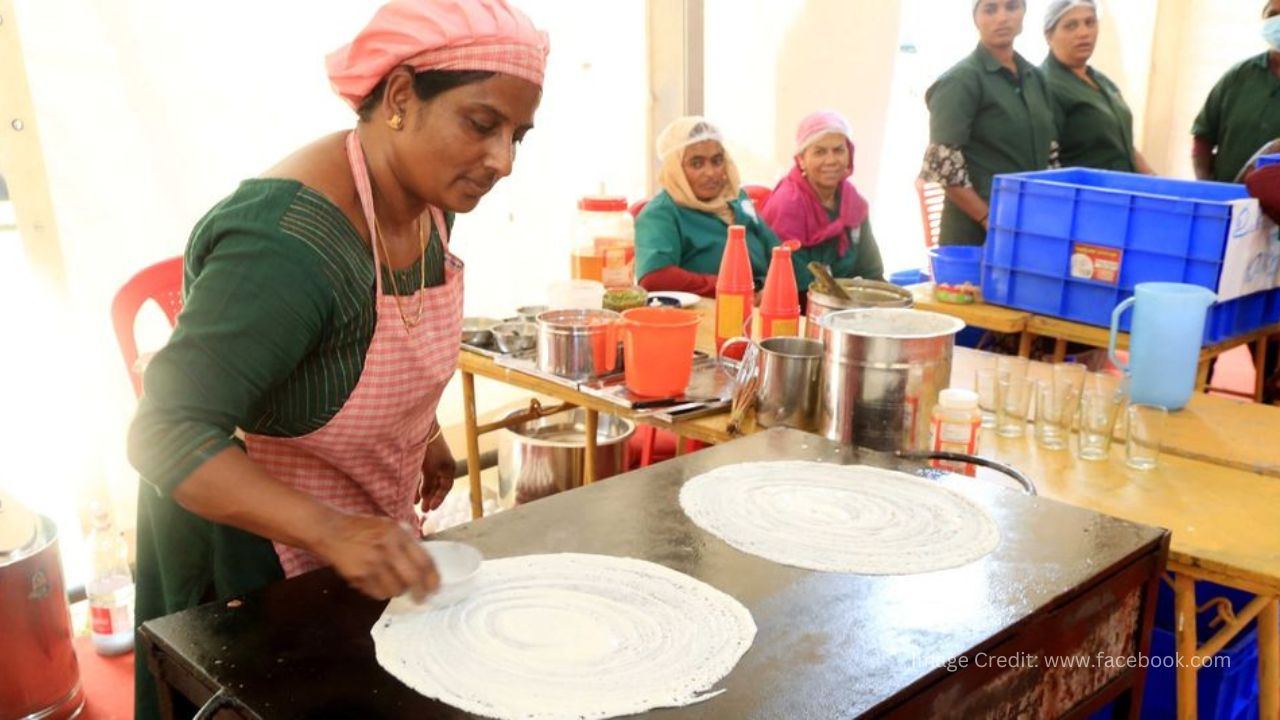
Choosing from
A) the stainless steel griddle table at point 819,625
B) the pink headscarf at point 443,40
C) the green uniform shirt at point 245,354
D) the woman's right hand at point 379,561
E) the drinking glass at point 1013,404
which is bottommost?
the drinking glass at point 1013,404

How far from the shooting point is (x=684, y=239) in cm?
378

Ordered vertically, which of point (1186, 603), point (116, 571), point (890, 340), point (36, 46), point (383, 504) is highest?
point (36, 46)

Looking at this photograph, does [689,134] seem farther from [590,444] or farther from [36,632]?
[36,632]

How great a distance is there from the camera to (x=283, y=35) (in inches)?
129

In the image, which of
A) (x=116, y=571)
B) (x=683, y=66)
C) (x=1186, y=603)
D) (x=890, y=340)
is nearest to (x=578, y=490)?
(x=890, y=340)

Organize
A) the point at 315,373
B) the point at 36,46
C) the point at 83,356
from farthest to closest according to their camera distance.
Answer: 1. the point at 83,356
2. the point at 36,46
3. the point at 315,373

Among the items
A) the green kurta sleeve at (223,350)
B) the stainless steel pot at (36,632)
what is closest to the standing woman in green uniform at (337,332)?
the green kurta sleeve at (223,350)

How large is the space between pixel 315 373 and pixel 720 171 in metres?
2.65

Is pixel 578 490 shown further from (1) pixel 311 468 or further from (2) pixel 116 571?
(2) pixel 116 571

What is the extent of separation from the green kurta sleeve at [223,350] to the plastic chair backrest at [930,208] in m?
4.06

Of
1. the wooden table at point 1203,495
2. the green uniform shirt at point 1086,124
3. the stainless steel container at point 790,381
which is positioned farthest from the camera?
the green uniform shirt at point 1086,124

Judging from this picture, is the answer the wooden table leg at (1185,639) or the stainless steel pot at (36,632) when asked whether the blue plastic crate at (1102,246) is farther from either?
the stainless steel pot at (36,632)

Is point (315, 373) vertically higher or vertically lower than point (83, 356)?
higher

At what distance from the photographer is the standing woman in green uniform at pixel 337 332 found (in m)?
1.18
